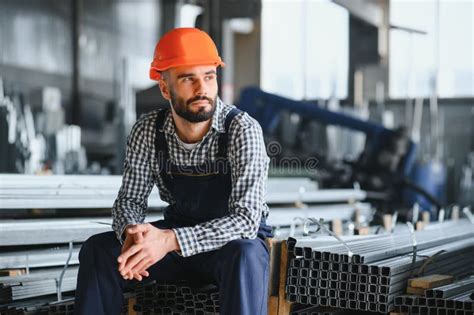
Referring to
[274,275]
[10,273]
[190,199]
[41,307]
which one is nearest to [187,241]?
[190,199]

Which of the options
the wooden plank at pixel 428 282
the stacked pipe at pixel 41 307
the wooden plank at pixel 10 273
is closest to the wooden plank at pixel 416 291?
the wooden plank at pixel 428 282

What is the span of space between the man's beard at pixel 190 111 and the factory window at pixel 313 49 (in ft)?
26.9

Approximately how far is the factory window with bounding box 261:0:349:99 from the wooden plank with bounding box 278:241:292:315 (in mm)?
8050

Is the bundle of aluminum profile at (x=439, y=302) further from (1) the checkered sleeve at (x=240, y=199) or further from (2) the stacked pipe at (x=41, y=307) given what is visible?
(2) the stacked pipe at (x=41, y=307)

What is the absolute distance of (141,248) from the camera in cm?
229

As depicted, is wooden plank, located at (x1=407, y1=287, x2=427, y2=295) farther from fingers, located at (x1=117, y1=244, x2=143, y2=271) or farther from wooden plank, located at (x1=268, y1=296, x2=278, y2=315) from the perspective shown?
fingers, located at (x1=117, y1=244, x2=143, y2=271)

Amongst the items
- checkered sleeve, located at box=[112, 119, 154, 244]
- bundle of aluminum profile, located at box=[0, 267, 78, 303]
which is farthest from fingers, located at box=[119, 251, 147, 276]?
bundle of aluminum profile, located at box=[0, 267, 78, 303]

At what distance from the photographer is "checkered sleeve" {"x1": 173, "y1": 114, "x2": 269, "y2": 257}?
2.42 meters

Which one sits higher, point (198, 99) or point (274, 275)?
point (198, 99)

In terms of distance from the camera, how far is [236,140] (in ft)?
8.41

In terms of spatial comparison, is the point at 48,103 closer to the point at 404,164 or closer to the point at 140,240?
the point at 404,164

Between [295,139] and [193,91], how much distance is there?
211 inches

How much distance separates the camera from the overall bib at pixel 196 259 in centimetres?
236

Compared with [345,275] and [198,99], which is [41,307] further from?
[345,275]
